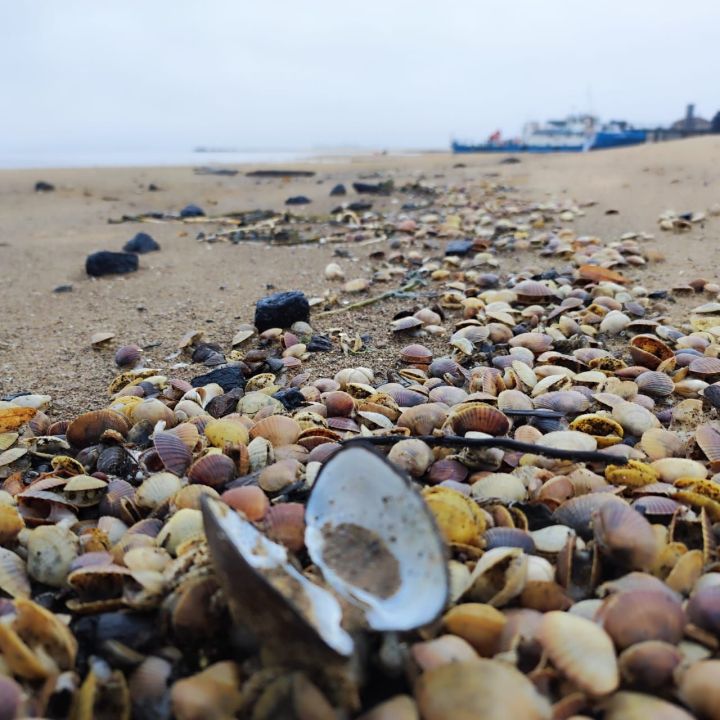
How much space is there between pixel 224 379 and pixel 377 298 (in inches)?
69.1

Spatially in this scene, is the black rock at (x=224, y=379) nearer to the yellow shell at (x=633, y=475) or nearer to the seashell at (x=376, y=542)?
the seashell at (x=376, y=542)

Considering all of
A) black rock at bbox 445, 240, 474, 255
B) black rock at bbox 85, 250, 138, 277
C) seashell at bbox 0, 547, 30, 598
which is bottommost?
seashell at bbox 0, 547, 30, 598

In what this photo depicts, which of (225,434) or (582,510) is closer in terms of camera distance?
(582,510)

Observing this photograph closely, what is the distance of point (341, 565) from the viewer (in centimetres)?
141

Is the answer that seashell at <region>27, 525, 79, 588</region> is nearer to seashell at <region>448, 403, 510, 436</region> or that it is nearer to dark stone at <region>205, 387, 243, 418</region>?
dark stone at <region>205, 387, 243, 418</region>

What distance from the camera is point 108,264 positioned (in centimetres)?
565

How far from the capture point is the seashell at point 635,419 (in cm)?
233

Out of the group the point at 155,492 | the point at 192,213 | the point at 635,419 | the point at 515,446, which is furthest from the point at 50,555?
the point at 192,213

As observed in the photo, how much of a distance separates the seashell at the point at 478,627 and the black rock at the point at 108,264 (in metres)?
5.17

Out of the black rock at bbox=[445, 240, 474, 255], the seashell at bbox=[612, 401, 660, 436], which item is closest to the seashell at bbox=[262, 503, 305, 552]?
the seashell at bbox=[612, 401, 660, 436]

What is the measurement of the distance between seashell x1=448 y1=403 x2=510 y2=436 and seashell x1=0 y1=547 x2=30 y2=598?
1.39 meters

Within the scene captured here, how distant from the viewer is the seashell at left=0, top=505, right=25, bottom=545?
5.68 ft

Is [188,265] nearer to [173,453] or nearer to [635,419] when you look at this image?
[173,453]

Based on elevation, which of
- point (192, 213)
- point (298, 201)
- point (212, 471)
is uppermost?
point (298, 201)
